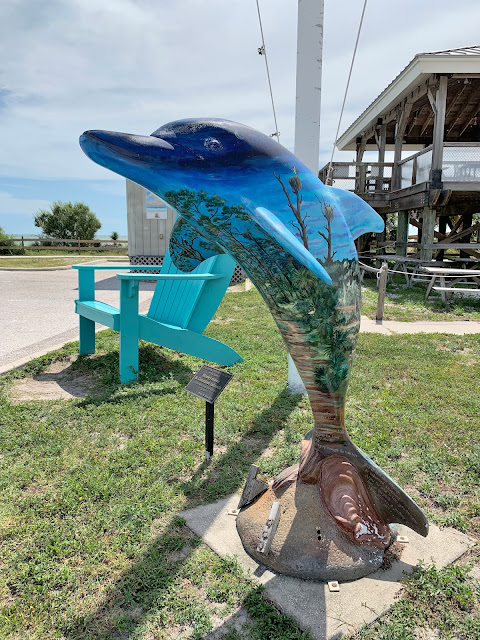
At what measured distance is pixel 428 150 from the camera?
10797 mm

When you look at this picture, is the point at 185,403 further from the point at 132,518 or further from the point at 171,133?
the point at 171,133

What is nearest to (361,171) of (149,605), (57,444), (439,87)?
(439,87)

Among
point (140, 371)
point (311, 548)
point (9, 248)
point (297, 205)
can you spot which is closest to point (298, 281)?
point (297, 205)

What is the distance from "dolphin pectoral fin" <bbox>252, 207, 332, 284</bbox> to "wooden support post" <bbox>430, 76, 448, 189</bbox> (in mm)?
10126

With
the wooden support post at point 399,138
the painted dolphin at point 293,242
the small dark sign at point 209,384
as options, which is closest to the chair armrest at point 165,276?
the small dark sign at point 209,384

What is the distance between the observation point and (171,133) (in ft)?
5.60

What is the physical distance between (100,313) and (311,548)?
342 cm

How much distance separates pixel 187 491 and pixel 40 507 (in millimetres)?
801

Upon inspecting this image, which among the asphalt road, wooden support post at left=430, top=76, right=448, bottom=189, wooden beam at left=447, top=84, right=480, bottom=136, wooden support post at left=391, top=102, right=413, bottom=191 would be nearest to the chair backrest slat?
the asphalt road

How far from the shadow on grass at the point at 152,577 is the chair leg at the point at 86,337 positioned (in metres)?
3.01

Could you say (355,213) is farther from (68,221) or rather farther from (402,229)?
(68,221)

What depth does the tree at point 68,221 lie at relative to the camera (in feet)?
100

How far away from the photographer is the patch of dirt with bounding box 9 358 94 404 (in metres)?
4.23

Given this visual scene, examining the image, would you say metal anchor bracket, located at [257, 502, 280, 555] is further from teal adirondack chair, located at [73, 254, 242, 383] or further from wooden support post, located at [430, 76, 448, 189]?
wooden support post, located at [430, 76, 448, 189]
